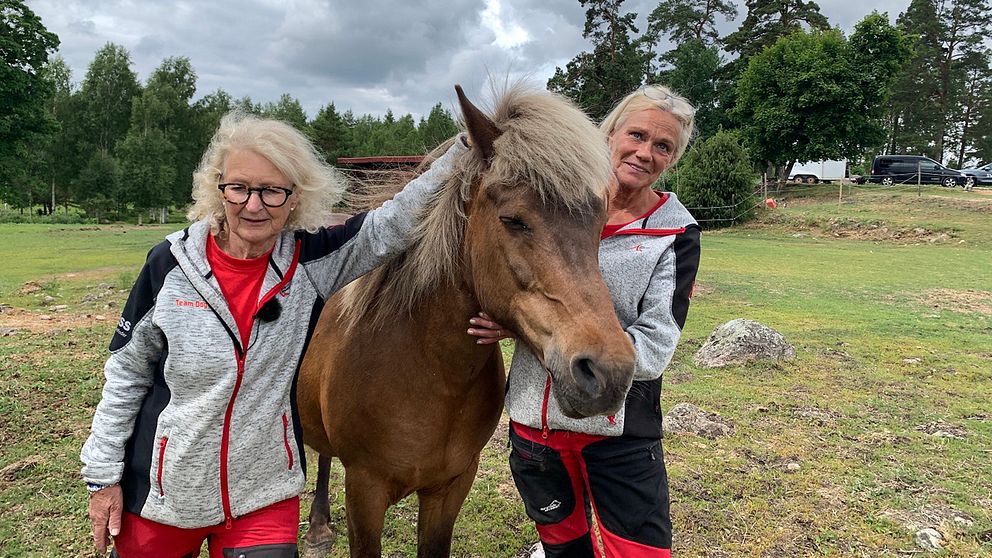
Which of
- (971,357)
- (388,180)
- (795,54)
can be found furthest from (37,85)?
(795,54)

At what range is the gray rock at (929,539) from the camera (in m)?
3.23

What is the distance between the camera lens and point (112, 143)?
43.8 meters

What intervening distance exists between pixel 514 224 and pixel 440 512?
1.58m

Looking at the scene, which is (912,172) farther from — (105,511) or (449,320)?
(105,511)

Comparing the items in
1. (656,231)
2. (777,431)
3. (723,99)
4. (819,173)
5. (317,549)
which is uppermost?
(723,99)

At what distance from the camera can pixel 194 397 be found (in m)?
1.78

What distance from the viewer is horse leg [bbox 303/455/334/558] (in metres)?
3.41

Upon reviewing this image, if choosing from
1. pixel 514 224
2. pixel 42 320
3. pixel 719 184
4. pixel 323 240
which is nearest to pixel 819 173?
pixel 719 184

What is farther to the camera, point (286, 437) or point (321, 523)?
point (321, 523)

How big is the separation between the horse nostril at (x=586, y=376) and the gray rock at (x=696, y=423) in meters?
3.70

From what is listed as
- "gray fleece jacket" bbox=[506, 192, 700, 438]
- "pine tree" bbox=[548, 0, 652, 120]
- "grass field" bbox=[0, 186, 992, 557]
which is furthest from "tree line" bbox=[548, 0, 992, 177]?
"gray fleece jacket" bbox=[506, 192, 700, 438]

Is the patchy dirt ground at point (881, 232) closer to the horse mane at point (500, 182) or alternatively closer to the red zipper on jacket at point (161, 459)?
the horse mane at point (500, 182)

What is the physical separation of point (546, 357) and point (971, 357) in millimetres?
8366

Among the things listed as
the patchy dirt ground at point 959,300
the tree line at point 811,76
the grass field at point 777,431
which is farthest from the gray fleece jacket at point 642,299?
the tree line at point 811,76
